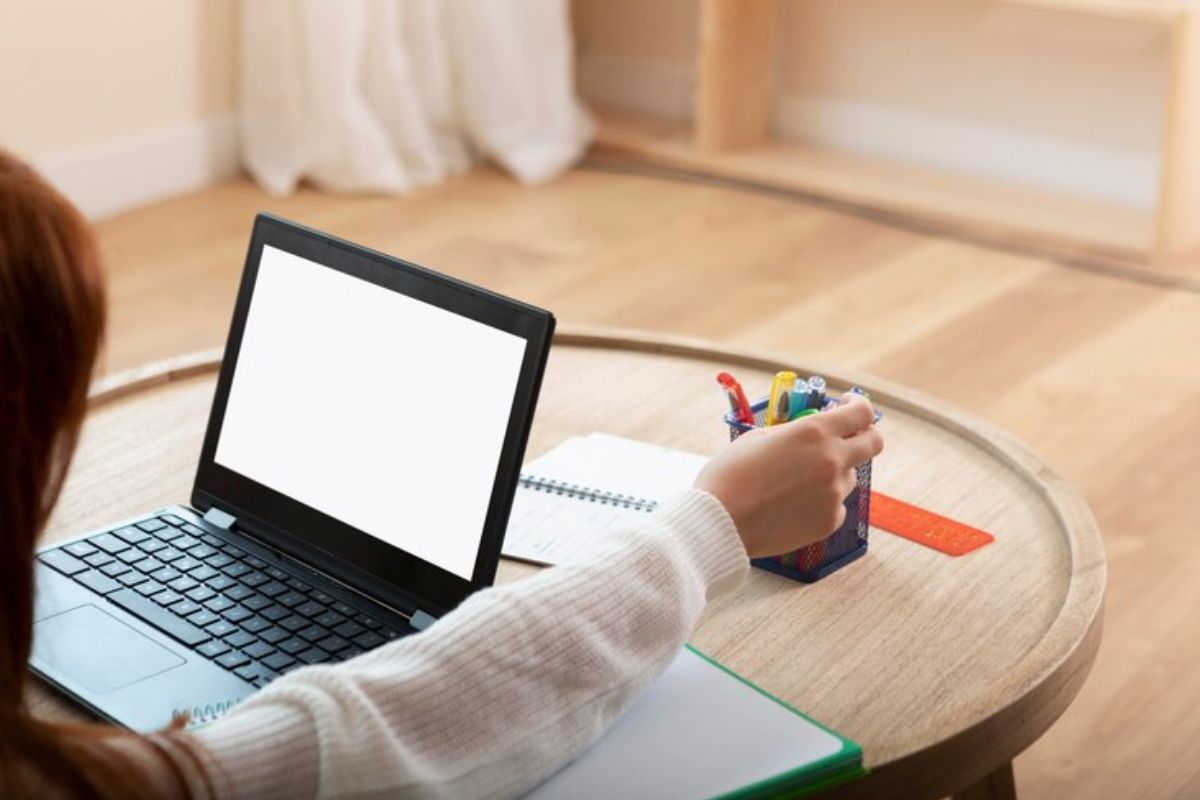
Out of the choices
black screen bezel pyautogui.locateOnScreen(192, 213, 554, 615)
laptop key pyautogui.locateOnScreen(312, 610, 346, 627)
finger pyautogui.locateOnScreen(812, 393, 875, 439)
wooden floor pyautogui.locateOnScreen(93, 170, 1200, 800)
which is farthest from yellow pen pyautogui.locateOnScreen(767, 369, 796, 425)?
wooden floor pyautogui.locateOnScreen(93, 170, 1200, 800)

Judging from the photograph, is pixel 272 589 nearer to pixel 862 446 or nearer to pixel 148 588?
pixel 148 588

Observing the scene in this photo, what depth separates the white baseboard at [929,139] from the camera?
3553 millimetres

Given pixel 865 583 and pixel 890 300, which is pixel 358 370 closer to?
pixel 865 583

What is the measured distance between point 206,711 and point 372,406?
0.25 metres

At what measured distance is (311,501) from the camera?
3.91 feet

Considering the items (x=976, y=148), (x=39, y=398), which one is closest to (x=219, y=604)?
(x=39, y=398)

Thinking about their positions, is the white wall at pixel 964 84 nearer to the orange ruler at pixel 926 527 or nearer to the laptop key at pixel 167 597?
the orange ruler at pixel 926 527

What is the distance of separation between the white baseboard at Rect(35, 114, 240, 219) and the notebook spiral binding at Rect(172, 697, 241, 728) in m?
2.52

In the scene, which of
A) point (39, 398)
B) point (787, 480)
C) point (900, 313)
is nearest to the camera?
point (39, 398)

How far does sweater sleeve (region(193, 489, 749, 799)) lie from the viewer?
0.85 metres

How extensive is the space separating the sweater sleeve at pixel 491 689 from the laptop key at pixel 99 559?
0.35m

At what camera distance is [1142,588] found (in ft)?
7.09

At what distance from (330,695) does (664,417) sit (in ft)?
2.11

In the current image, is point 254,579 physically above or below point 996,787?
above
